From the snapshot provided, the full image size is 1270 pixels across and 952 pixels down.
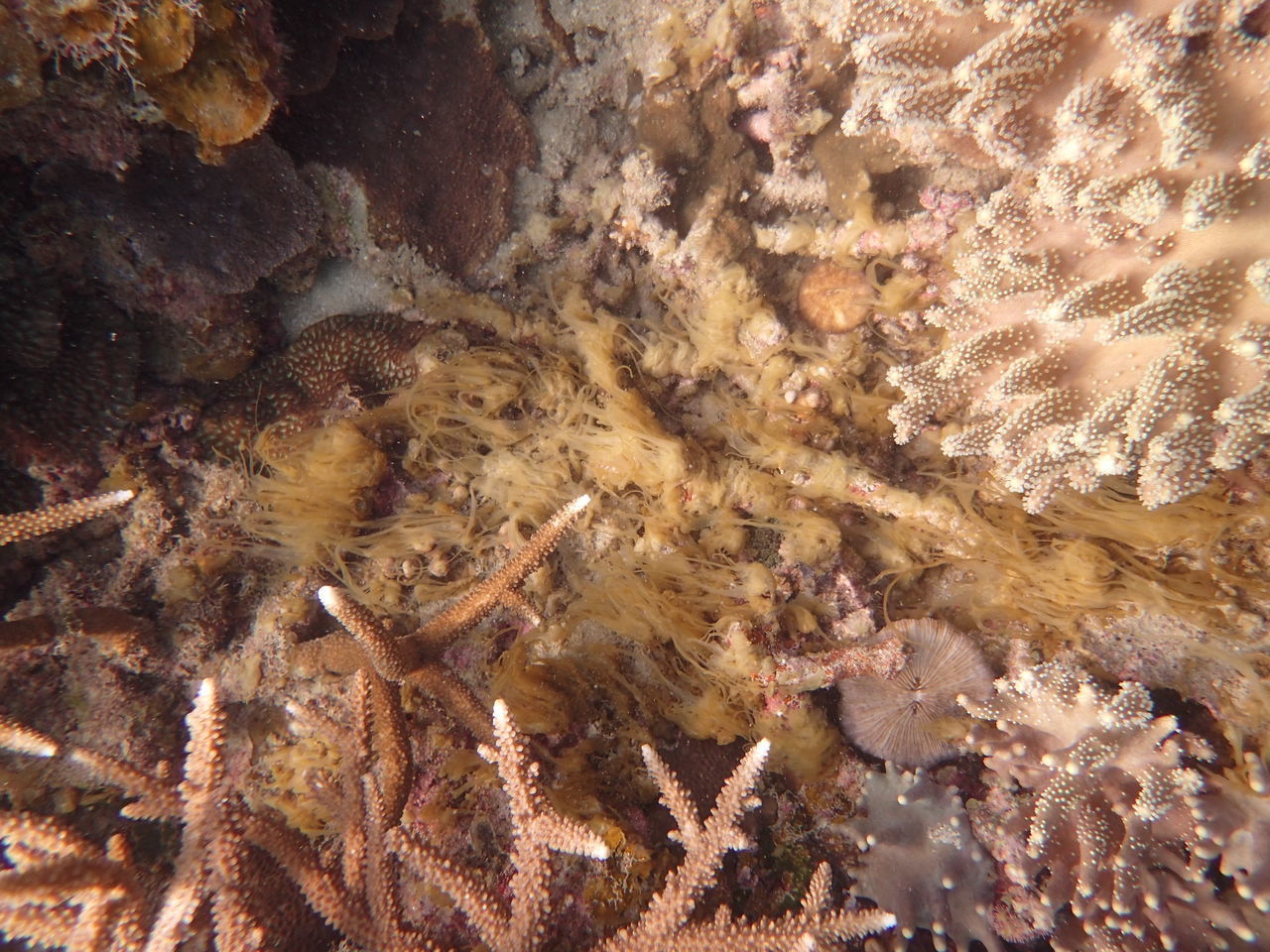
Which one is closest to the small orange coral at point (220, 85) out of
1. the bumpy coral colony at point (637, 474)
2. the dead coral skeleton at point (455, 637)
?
the bumpy coral colony at point (637, 474)

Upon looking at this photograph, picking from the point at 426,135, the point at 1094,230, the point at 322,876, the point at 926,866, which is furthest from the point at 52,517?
the point at 1094,230

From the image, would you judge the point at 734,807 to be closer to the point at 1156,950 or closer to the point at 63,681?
the point at 1156,950

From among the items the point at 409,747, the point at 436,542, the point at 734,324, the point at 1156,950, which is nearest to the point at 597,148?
the point at 734,324

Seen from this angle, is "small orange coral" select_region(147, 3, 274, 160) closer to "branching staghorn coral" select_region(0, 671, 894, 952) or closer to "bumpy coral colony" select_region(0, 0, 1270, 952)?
"bumpy coral colony" select_region(0, 0, 1270, 952)

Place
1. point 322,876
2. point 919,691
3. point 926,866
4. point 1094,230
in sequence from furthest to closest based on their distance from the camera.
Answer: point 919,691 → point 926,866 → point 322,876 → point 1094,230

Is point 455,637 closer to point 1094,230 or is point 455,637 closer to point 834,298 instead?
point 834,298

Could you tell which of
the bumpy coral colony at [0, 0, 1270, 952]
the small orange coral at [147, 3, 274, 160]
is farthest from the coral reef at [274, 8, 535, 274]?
the small orange coral at [147, 3, 274, 160]
